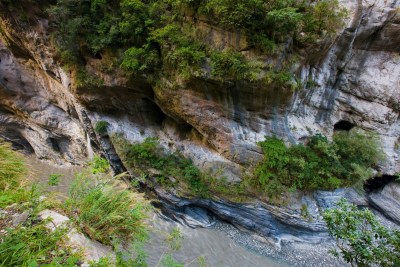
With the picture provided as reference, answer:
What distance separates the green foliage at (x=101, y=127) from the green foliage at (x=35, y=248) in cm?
648

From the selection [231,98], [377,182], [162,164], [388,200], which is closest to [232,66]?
[231,98]

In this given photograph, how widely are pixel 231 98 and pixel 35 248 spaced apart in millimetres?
5498

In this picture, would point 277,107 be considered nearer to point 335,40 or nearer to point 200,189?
point 335,40

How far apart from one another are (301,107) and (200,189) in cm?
417

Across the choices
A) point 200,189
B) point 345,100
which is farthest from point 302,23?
point 200,189

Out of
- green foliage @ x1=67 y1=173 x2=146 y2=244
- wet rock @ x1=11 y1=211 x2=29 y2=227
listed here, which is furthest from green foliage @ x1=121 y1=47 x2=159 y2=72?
wet rock @ x1=11 y1=211 x2=29 y2=227

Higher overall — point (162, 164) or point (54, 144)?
point (162, 164)

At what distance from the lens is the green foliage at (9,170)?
3.04 metres

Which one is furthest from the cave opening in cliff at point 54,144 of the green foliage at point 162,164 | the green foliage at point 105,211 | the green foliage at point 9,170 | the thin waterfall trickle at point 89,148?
the green foliage at point 105,211

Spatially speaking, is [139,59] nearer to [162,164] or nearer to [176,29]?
[176,29]

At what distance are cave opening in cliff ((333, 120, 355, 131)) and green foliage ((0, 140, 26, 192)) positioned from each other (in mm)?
9215

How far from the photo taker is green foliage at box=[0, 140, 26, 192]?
304cm

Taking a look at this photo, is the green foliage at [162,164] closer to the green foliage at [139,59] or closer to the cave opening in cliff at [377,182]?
the green foliage at [139,59]

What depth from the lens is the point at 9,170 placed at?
333 centimetres
